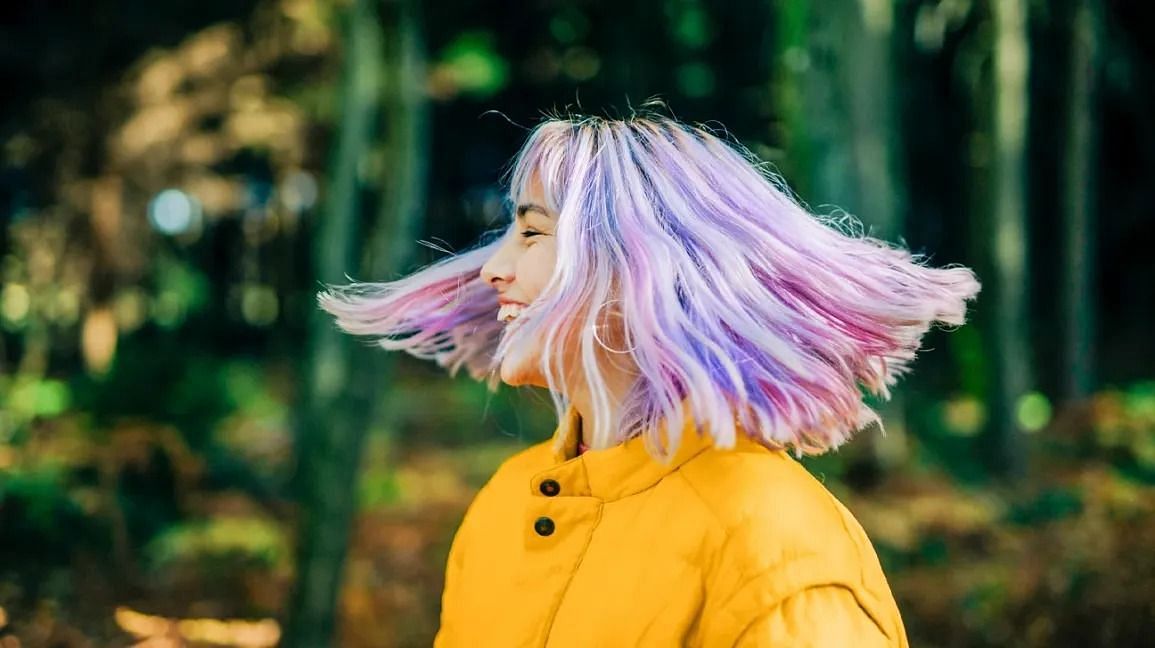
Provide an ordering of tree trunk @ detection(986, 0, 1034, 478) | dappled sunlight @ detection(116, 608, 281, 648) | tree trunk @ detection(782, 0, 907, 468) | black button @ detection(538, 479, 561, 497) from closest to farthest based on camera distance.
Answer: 1. black button @ detection(538, 479, 561, 497)
2. dappled sunlight @ detection(116, 608, 281, 648)
3. tree trunk @ detection(782, 0, 907, 468)
4. tree trunk @ detection(986, 0, 1034, 478)

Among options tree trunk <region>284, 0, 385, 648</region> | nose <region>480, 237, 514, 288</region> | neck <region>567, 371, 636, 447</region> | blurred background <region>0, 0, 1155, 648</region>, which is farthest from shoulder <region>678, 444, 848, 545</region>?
tree trunk <region>284, 0, 385, 648</region>

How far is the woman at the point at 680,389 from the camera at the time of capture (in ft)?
5.27

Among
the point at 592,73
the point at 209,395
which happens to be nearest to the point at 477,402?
the point at 592,73

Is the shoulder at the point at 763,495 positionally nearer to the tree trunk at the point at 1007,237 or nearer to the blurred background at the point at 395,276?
the blurred background at the point at 395,276

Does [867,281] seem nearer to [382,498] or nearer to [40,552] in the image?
[40,552]

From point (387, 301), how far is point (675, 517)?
34.6 inches

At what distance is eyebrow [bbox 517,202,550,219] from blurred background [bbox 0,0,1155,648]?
621 mm

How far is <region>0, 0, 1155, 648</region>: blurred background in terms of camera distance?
549 centimetres

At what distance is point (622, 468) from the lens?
69.8 inches

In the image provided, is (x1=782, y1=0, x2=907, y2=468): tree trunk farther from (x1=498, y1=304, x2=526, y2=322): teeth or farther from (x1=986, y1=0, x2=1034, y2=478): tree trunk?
(x1=498, y1=304, x2=526, y2=322): teeth

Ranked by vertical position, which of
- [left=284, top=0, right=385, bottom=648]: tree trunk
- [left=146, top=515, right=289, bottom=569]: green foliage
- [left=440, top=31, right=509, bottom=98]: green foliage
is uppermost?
[left=440, top=31, right=509, bottom=98]: green foliage

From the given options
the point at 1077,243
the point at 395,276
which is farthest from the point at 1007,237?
the point at 395,276

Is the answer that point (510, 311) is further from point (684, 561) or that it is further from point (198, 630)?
point (198, 630)

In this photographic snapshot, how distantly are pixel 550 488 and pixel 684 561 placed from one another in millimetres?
307
